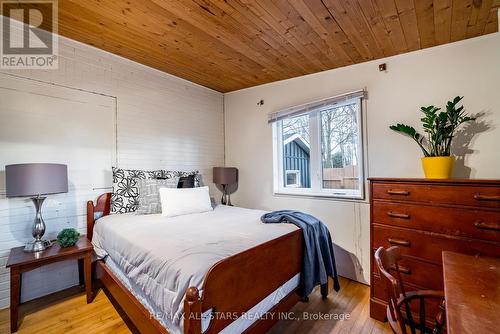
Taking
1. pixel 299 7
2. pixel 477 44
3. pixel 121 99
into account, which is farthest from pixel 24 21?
pixel 477 44

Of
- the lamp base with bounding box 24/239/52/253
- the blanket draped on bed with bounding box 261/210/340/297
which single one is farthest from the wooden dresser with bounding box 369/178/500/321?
the lamp base with bounding box 24/239/52/253

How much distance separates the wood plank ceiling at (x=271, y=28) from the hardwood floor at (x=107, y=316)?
246cm

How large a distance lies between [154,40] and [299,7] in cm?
143

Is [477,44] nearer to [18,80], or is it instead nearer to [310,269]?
[310,269]

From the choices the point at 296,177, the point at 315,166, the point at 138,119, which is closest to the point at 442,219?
the point at 315,166

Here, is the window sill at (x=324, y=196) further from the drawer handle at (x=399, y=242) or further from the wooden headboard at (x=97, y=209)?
the wooden headboard at (x=97, y=209)

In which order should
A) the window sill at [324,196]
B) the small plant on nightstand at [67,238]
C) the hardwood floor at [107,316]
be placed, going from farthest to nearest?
1. the window sill at [324,196]
2. the small plant on nightstand at [67,238]
3. the hardwood floor at [107,316]

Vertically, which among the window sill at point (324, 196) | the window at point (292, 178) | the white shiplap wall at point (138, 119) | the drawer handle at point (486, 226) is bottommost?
the drawer handle at point (486, 226)

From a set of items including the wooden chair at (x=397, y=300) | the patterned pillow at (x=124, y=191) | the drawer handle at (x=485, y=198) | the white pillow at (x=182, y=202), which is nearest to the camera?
the wooden chair at (x=397, y=300)

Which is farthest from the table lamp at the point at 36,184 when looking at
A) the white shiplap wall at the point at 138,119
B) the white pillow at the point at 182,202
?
the white pillow at the point at 182,202

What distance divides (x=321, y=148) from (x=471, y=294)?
2.16m

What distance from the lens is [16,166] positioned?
1772 mm

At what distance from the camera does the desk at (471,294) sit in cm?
74

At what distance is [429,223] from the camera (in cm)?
169
